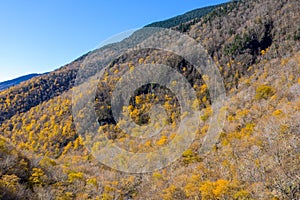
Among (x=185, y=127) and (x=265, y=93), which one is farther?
(x=185, y=127)

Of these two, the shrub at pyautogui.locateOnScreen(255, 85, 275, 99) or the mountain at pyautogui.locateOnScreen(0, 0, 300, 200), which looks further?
the shrub at pyautogui.locateOnScreen(255, 85, 275, 99)

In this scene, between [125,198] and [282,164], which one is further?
[125,198]

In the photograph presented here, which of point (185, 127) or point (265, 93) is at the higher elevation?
point (265, 93)

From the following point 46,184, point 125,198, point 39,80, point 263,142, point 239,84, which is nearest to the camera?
point 46,184

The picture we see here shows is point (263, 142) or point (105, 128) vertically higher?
point (263, 142)

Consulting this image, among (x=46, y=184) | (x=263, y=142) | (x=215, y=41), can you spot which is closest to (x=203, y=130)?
(x=263, y=142)

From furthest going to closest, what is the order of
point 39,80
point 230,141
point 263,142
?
point 39,80, point 230,141, point 263,142

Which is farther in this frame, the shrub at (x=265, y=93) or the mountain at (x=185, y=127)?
the shrub at (x=265, y=93)

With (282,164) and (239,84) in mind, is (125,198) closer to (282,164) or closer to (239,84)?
(282,164)
